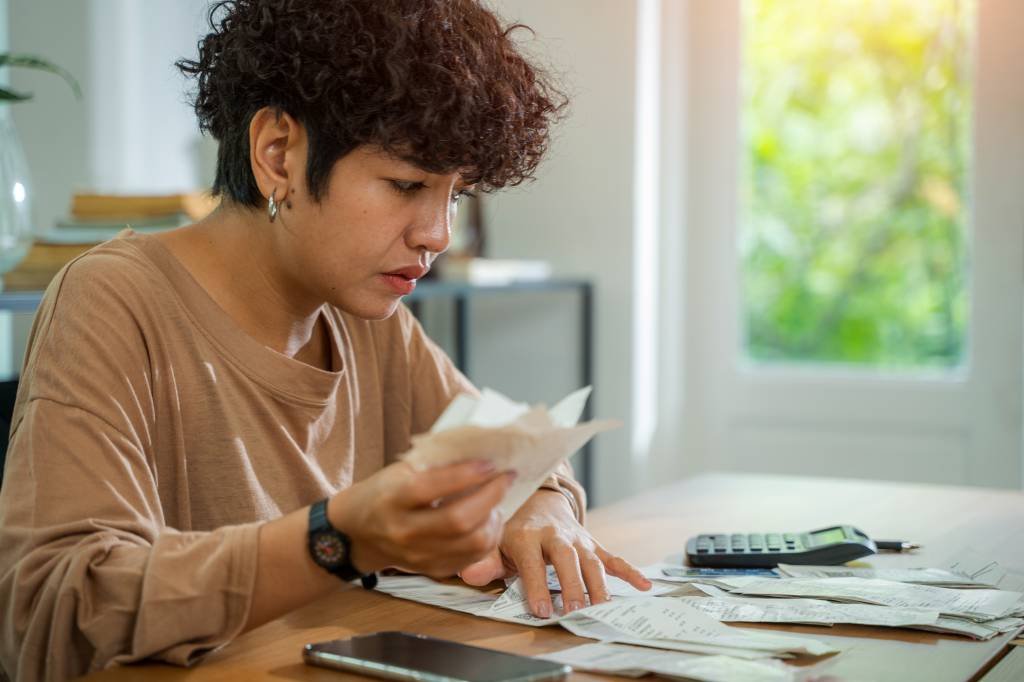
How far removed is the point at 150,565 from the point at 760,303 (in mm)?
2442

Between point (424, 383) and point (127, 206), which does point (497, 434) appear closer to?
point (424, 383)

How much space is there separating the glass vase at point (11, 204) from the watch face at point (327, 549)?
102cm

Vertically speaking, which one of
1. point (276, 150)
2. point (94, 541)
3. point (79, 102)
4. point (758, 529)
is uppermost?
point (79, 102)

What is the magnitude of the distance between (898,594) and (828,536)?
19 centimetres

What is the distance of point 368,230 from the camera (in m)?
1.15

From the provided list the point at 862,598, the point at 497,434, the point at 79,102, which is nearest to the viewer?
the point at 497,434

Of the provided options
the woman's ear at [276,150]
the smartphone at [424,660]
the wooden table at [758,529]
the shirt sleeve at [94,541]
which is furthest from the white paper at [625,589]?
the woman's ear at [276,150]

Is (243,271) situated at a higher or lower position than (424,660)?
higher

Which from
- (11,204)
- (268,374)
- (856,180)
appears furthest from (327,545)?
(856,180)

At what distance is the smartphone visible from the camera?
0.82 meters

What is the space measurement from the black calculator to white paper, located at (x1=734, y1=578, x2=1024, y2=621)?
0.09 metres

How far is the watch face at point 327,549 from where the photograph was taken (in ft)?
2.89

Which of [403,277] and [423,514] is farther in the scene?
[403,277]

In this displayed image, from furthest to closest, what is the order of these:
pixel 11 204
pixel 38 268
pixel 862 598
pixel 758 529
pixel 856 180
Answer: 1. pixel 856 180
2. pixel 38 268
3. pixel 11 204
4. pixel 758 529
5. pixel 862 598
